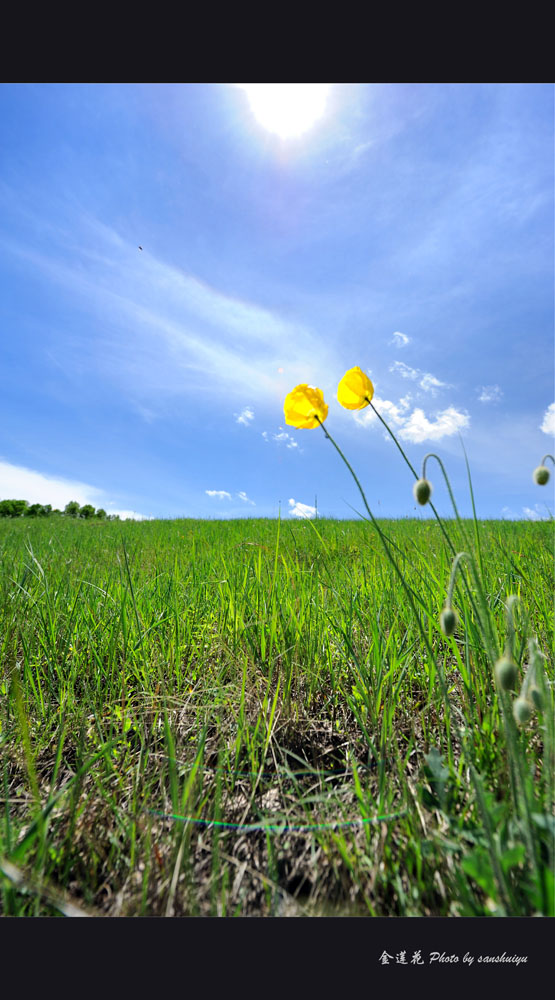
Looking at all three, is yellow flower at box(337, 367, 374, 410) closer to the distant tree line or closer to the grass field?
the grass field

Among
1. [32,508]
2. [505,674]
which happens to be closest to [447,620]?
[505,674]

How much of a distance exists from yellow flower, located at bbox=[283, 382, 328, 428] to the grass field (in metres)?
Result: 0.45

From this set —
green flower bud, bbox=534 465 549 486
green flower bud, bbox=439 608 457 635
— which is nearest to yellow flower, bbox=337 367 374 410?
green flower bud, bbox=534 465 549 486

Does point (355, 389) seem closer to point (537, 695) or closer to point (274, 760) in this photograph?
point (537, 695)

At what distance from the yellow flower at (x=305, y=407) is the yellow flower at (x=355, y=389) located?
0.24ft

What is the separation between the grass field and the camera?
742 millimetres

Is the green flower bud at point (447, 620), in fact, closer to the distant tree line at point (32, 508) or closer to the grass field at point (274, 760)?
the grass field at point (274, 760)

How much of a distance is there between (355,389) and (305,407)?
17 cm

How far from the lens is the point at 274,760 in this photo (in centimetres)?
112

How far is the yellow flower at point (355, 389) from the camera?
1.16m

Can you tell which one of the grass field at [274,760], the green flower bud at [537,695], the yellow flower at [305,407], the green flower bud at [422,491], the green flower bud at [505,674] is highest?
the yellow flower at [305,407]

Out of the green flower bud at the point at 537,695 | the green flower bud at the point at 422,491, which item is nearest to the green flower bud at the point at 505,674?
the green flower bud at the point at 537,695

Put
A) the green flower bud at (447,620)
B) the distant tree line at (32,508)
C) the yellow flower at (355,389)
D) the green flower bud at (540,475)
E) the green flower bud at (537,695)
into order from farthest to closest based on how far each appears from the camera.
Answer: the distant tree line at (32,508), the yellow flower at (355,389), the green flower bud at (540,475), the green flower bud at (447,620), the green flower bud at (537,695)
